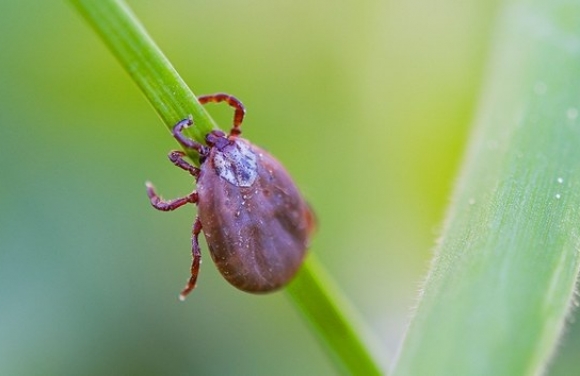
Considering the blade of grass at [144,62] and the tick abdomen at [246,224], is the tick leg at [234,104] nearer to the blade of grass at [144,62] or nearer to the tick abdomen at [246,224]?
the tick abdomen at [246,224]

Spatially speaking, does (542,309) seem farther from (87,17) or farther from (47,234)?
(47,234)

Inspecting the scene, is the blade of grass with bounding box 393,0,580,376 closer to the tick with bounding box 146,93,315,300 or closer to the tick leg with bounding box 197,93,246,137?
the tick with bounding box 146,93,315,300

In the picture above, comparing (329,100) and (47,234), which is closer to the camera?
(47,234)

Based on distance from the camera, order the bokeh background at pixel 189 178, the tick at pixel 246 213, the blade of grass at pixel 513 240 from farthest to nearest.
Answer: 1. the bokeh background at pixel 189 178
2. the tick at pixel 246 213
3. the blade of grass at pixel 513 240

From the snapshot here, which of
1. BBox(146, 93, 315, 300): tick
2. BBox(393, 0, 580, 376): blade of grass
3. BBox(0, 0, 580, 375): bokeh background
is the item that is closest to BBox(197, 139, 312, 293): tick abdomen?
BBox(146, 93, 315, 300): tick

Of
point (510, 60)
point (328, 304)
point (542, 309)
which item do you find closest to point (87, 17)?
point (328, 304)

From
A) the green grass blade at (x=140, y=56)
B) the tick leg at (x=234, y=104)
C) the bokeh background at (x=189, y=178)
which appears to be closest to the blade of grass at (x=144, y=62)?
the green grass blade at (x=140, y=56)

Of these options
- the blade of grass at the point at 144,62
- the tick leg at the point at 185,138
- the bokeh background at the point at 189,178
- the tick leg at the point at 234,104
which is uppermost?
the blade of grass at the point at 144,62
